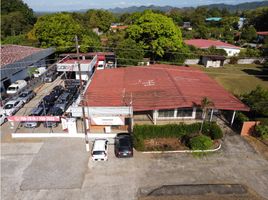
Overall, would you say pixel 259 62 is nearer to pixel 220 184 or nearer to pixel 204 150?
pixel 204 150

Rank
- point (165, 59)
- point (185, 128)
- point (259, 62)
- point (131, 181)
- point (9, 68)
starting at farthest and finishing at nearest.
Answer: point (259, 62) → point (165, 59) → point (9, 68) → point (185, 128) → point (131, 181)

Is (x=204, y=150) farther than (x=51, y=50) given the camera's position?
No

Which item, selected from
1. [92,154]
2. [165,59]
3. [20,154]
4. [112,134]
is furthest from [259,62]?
[20,154]

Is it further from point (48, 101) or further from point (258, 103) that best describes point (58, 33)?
point (258, 103)

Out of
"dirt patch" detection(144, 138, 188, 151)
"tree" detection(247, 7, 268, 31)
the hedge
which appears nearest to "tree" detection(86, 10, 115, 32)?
"tree" detection(247, 7, 268, 31)

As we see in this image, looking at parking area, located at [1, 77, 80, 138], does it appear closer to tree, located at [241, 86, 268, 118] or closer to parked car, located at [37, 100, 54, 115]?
parked car, located at [37, 100, 54, 115]

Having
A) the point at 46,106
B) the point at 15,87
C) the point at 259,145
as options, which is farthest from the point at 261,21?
the point at 46,106
